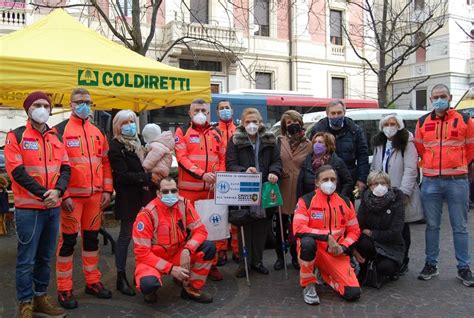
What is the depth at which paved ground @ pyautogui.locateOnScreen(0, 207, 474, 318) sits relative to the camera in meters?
4.43

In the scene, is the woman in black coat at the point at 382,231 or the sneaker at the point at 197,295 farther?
the woman in black coat at the point at 382,231

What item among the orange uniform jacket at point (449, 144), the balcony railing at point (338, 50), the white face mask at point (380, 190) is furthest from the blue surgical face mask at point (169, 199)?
the balcony railing at point (338, 50)

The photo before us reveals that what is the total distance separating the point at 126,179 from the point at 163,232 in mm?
686

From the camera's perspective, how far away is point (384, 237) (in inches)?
198

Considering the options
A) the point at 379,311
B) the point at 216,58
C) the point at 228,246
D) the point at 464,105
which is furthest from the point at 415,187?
the point at 216,58

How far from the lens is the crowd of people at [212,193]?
4211 millimetres

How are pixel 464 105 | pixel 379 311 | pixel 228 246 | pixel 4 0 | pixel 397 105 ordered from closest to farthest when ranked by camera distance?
1. pixel 379 311
2. pixel 228 246
3. pixel 464 105
4. pixel 4 0
5. pixel 397 105

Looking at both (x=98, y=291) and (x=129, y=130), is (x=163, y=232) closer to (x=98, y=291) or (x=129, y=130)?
(x=98, y=291)

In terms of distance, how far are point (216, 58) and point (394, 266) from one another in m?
21.9

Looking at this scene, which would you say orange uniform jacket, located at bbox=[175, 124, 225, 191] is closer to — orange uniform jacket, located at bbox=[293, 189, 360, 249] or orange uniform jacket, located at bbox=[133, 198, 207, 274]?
orange uniform jacket, located at bbox=[133, 198, 207, 274]

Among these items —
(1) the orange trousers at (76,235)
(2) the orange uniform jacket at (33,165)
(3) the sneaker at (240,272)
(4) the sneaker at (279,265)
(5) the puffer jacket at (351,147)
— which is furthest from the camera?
(4) the sneaker at (279,265)

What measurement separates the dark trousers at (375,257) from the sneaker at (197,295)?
1.65m

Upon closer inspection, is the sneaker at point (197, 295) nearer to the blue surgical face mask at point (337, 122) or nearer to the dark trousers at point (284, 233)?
the dark trousers at point (284, 233)

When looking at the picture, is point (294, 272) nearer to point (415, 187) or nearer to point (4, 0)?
point (415, 187)
